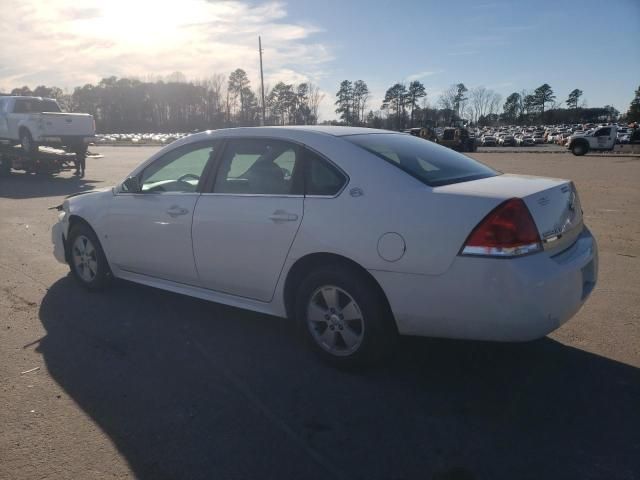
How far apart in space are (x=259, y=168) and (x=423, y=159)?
125 cm

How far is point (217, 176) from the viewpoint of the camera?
415 centimetres

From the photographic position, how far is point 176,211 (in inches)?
168

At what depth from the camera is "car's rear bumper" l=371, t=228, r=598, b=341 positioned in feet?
9.25

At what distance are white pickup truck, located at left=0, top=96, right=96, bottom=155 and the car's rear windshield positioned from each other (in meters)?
17.4

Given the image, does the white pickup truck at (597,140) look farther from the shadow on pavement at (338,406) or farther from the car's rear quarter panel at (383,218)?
the car's rear quarter panel at (383,218)

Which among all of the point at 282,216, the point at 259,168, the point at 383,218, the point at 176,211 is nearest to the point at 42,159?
the point at 176,211

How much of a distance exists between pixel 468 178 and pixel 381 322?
1.21 metres

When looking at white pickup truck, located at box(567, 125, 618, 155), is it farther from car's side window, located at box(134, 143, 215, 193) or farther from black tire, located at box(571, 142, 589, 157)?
car's side window, located at box(134, 143, 215, 193)

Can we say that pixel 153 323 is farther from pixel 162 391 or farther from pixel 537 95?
pixel 537 95

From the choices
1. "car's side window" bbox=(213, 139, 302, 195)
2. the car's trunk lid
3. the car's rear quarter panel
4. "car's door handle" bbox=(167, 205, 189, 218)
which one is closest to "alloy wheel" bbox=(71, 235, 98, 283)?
"car's door handle" bbox=(167, 205, 189, 218)

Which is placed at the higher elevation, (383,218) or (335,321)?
(383,218)

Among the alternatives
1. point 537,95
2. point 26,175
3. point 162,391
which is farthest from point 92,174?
point 537,95

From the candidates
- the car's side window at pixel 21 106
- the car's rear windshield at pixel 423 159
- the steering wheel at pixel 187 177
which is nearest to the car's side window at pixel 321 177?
the car's rear windshield at pixel 423 159

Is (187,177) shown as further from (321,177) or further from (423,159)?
(423,159)
